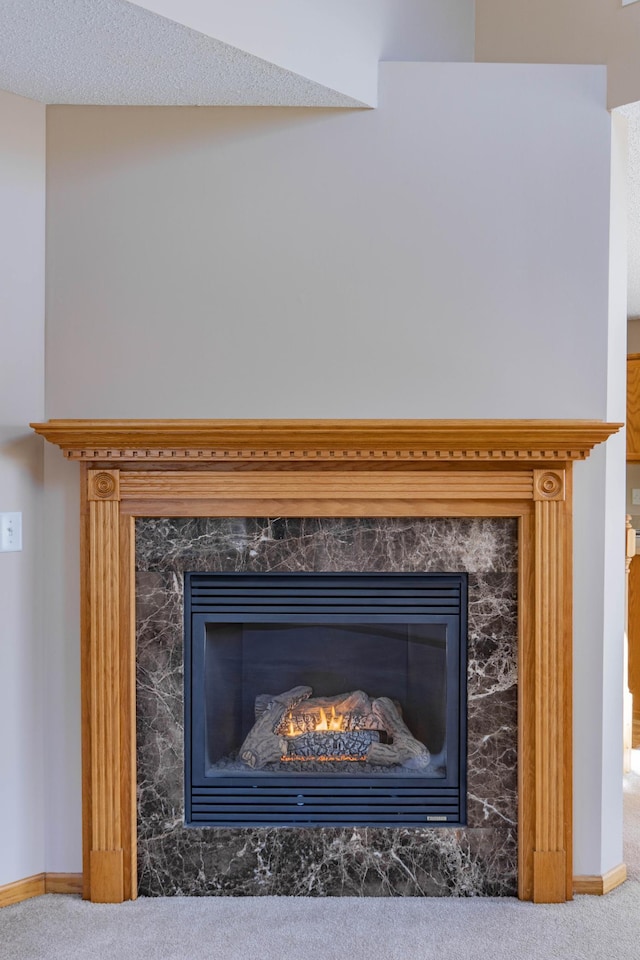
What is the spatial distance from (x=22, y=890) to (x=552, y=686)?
1.70 meters

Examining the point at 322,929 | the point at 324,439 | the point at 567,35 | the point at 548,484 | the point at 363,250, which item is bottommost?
the point at 322,929

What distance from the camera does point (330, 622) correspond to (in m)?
2.46

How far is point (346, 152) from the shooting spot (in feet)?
7.80

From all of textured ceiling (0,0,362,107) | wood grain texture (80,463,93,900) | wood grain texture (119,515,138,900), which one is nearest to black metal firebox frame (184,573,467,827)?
wood grain texture (119,515,138,900)

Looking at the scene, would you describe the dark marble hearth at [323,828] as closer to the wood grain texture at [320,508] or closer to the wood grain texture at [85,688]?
the wood grain texture at [320,508]

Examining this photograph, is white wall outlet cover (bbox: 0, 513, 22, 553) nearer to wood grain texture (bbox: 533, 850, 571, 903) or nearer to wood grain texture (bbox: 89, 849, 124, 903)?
wood grain texture (bbox: 89, 849, 124, 903)

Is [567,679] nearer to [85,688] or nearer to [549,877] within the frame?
[549,877]

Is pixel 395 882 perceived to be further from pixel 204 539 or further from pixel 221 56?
pixel 221 56

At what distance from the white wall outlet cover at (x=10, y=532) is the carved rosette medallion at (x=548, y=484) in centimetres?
155

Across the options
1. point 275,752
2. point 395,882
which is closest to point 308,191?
point 275,752

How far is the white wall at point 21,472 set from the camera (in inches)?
92.8

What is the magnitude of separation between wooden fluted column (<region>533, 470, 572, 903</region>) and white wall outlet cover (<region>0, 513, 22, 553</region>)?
5.10 feet

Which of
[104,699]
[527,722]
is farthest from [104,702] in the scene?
[527,722]

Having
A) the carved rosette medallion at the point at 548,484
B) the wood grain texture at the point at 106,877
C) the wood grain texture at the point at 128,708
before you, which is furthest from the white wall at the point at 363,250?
the wood grain texture at the point at 106,877
